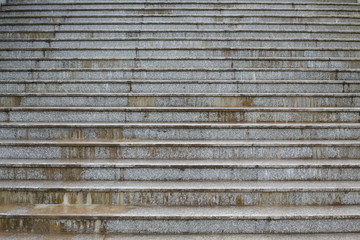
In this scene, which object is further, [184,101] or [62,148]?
[184,101]

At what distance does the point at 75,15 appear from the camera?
8227mm

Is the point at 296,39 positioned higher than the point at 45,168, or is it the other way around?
the point at 296,39

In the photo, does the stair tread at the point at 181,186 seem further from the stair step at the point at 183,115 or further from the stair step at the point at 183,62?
the stair step at the point at 183,62

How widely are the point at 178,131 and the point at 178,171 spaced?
83cm

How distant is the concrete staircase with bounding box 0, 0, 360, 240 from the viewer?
4.00 meters

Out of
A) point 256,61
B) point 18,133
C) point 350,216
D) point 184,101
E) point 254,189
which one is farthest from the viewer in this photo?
point 256,61

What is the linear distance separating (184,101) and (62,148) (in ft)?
6.65

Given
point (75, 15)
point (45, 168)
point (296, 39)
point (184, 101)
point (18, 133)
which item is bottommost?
point (45, 168)

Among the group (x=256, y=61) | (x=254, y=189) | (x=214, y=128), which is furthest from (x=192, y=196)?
(x=256, y=61)

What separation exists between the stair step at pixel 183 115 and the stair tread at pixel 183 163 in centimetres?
99

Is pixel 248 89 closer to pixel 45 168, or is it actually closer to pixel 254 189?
pixel 254 189

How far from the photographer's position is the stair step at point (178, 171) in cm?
458

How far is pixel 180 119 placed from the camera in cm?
566

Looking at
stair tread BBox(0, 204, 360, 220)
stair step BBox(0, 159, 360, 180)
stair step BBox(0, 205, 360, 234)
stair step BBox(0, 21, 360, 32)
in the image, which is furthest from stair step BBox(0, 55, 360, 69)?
stair step BBox(0, 205, 360, 234)
